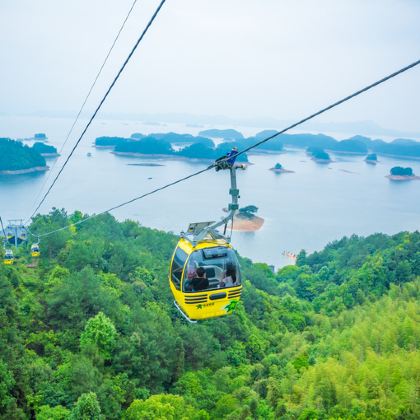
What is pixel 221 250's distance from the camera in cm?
844

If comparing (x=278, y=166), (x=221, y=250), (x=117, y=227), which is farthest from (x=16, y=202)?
(x=278, y=166)

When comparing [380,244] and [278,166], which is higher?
[278,166]

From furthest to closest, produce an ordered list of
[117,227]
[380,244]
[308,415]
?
[380,244] → [117,227] → [308,415]

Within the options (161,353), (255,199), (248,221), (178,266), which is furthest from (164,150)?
(178,266)

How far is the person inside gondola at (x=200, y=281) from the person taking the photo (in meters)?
8.38

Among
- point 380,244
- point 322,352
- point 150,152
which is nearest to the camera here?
point 322,352

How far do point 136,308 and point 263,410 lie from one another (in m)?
6.97

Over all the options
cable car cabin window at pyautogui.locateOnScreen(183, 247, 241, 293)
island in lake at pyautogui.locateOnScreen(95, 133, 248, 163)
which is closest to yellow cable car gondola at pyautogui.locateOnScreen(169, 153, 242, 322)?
cable car cabin window at pyautogui.locateOnScreen(183, 247, 241, 293)

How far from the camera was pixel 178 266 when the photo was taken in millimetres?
8727

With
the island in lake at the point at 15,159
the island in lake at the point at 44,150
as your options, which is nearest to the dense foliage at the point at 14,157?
the island in lake at the point at 15,159

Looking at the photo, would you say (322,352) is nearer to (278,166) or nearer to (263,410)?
(263,410)

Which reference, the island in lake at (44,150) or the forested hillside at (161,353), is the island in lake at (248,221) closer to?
the forested hillside at (161,353)

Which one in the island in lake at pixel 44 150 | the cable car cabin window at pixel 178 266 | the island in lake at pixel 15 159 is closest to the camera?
the cable car cabin window at pixel 178 266

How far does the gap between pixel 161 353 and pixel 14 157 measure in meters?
87.5
